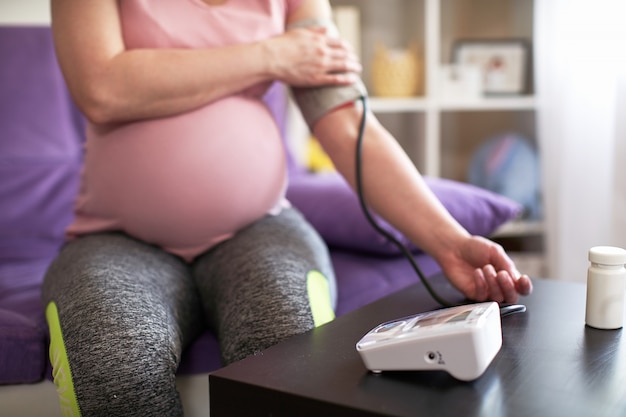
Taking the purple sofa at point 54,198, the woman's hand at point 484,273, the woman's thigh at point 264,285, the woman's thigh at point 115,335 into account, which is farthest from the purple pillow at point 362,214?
the woman's thigh at point 115,335

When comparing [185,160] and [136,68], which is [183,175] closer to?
[185,160]

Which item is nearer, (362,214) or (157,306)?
(157,306)

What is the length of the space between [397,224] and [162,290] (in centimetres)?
34

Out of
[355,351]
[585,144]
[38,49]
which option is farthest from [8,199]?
[585,144]

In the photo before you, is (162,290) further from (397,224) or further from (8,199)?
(8,199)

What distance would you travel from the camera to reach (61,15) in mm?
1030

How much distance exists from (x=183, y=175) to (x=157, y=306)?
0.23 meters

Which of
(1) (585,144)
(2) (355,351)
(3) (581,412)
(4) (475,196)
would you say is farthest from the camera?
(1) (585,144)

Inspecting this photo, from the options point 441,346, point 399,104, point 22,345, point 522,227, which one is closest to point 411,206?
point 441,346

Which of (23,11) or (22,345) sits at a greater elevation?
(23,11)

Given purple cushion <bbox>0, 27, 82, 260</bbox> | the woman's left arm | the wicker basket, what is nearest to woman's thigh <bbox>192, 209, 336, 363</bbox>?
the woman's left arm

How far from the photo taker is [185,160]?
1031 mm

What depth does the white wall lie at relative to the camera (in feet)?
5.86

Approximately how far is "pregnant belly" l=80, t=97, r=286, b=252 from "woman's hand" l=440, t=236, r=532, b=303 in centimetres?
31
